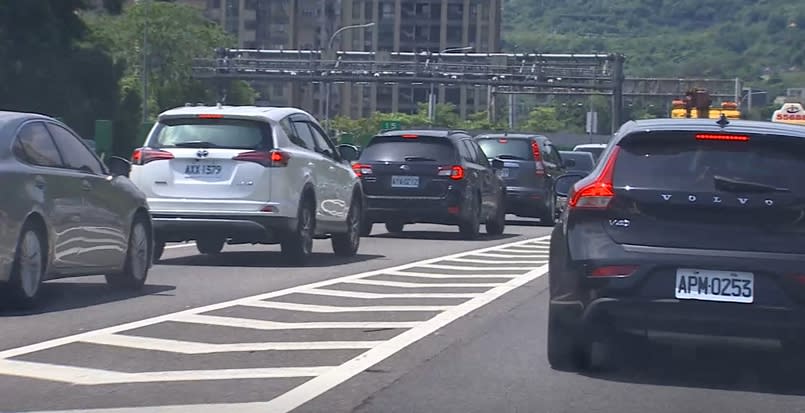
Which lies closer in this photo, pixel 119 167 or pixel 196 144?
pixel 119 167


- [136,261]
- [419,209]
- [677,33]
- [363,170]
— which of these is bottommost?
→ [419,209]

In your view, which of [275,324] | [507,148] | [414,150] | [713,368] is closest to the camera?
[713,368]

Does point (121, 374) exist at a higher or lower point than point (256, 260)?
higher

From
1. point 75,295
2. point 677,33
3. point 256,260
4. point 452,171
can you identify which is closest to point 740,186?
point 75,295

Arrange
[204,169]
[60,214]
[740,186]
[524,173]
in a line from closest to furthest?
[740,186], [60,214], [204,169], [524,173]

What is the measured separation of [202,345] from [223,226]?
5.94 metres

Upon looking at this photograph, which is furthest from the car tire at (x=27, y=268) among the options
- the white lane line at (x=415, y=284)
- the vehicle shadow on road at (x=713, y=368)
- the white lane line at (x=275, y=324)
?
the vehicle shadow on road at (x=713, y=368)

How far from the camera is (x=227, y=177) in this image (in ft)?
52.5

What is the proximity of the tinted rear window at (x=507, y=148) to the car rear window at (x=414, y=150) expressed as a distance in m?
6.61

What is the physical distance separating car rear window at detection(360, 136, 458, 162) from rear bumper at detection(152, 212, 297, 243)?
6.87 meters

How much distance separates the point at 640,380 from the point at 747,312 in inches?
39.6

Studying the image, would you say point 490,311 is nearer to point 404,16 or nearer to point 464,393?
point 464,393

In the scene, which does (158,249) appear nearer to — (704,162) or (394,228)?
(394,228)

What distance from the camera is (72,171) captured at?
12.2m
